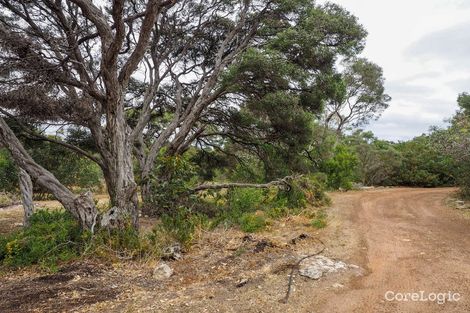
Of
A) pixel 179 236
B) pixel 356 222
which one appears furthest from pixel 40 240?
pixel 356 222

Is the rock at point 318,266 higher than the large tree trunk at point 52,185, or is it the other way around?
the large tree trunk at point 52,185

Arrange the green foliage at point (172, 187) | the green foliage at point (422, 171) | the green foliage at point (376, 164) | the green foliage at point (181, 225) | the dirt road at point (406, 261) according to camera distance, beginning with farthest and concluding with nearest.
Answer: the green foliage at point (376, 164)
the green foliage at point (422, 171)
the green foliage at point (172, 187)
the green foliage at point (181, 225)
the dirt road at point (406, 261)

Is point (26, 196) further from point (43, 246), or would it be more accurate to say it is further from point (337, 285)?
point (337, 285)

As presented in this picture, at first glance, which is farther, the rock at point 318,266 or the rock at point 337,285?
the rock at point 318,266

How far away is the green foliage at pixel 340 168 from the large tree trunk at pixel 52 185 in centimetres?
1445

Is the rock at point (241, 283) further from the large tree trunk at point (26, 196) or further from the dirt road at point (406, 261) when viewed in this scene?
the large tree trunk at point (26, 196)

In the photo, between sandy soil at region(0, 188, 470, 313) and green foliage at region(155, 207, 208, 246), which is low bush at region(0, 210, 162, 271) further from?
green foliage at region(155, 207, 208, 246)

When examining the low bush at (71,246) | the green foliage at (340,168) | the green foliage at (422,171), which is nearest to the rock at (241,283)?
the low bush at (71,246)

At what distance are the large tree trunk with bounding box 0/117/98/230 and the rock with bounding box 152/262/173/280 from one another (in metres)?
1.53

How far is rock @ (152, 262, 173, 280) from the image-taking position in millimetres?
5230

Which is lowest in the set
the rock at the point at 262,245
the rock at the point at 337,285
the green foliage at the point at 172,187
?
the rock at the point at 337,285

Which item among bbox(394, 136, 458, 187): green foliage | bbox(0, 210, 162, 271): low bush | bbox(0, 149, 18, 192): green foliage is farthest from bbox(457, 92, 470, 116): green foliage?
bbox(0, 149, 18, 192): green foliage

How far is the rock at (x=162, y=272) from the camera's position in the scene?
5.23 meters

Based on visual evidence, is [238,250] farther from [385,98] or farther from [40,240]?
[385,98]
